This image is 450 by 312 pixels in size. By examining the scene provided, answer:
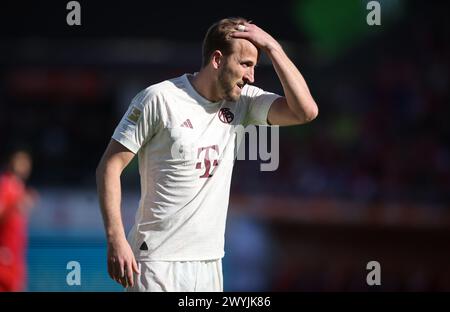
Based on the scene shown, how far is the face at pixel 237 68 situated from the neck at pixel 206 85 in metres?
0.07

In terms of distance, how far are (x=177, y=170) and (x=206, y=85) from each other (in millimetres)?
468

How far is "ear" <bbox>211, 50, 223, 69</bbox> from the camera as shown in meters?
4.57

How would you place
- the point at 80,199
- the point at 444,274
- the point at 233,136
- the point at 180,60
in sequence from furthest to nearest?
the point at 180,60, the point at 80,199, the point at 444,274, the point at 233,136

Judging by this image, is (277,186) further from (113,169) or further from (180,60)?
(113,169)

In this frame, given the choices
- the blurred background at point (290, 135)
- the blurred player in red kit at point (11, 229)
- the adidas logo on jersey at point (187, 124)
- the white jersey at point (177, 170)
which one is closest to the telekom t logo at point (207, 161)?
the white jersey at point (177, 170)

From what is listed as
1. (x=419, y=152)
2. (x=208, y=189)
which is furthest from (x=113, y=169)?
(x=419, y=152)

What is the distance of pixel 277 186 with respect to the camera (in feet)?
47.3

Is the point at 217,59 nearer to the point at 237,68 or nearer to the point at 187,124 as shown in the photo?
the point at 237,68

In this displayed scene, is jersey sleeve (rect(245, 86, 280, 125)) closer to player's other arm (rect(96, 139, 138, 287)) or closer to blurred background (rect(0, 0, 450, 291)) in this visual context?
player's other arm (rect(96, 139, 138, 287))

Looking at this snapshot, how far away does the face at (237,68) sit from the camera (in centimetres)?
452

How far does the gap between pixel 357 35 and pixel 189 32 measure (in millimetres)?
4102

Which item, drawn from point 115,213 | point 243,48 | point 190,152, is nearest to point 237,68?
point 243,48

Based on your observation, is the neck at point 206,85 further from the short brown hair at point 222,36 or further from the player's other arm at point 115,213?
the player's other arm at point 115,213

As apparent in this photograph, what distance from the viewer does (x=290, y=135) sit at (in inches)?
676
